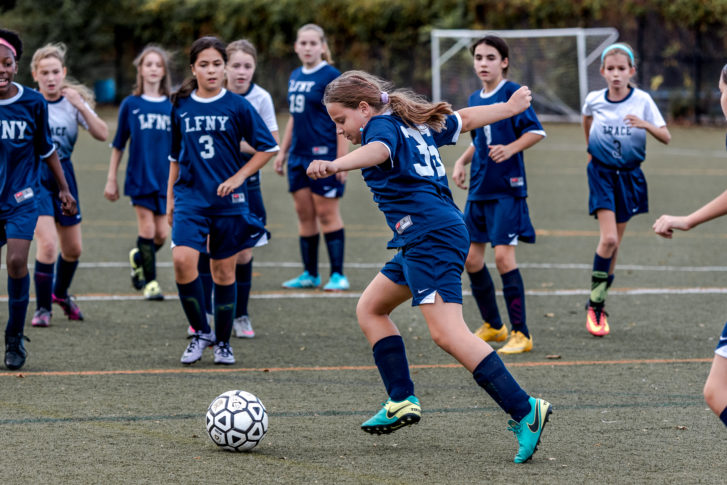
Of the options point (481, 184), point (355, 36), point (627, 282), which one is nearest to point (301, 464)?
point (481, 184)

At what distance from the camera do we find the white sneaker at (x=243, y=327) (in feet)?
24.6

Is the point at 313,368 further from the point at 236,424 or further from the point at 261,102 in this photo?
the point at 261,102

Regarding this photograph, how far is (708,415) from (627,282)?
4.35m

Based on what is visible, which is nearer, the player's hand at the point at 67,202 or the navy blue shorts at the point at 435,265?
the navy blue shorts at the point at 435,265

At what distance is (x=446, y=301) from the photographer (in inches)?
183

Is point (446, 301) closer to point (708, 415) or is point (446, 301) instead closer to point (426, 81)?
point (708, 415)

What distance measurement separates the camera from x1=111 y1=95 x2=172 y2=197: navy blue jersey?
8.77 m

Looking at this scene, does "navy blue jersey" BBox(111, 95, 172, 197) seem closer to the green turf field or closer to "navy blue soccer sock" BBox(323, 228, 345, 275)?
the green turf field

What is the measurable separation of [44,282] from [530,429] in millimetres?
4360

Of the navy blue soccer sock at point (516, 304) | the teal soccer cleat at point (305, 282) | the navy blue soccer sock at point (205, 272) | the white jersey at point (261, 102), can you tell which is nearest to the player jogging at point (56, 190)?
the navy blue soccer sock at point (205, 272)

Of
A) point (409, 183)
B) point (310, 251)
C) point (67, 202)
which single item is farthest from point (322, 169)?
point (310, 251)

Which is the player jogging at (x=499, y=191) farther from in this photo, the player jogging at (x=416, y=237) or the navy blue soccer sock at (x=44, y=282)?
the navy blue soccer sock at (x=44, y=282)

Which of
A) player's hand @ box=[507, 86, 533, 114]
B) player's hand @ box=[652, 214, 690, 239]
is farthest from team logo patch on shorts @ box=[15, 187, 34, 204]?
player's hand @ box=[652, 214, 690, 239]

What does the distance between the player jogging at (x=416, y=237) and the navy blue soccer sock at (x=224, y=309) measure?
1825 mm
